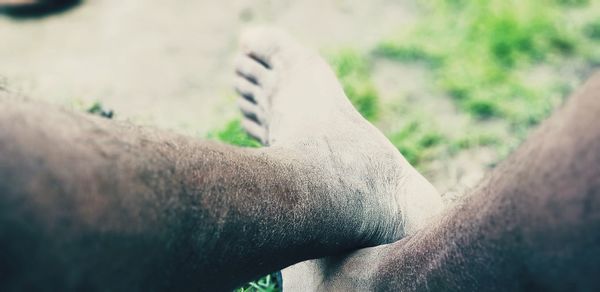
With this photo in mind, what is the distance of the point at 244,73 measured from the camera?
1.91 m

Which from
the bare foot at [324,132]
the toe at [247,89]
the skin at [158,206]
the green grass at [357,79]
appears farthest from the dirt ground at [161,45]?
the skin at [158,206]

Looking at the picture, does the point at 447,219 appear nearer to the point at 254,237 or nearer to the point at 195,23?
the point at 254,237

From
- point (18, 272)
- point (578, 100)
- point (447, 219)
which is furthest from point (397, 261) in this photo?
point (18, 272)

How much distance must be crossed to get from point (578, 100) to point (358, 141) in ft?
2.60

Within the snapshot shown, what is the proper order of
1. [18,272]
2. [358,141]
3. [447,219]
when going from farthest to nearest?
[358,141] < [447,219] < [18,272]

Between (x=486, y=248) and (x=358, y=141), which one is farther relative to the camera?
(x=358, y=141)

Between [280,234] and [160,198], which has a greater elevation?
[160,198]

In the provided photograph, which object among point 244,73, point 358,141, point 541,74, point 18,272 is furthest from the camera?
point 541,74

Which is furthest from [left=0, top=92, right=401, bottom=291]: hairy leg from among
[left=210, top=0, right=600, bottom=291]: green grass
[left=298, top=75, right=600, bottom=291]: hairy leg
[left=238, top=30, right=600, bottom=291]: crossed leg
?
[left=210, top=0, right=600, bottom=291]: green grass

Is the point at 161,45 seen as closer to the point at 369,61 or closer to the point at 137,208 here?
the point at 369,61

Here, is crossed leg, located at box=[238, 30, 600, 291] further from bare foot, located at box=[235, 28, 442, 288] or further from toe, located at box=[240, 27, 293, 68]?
toe, located at box=[240, 27, 293, 68]

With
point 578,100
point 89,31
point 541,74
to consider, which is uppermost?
point 578,100

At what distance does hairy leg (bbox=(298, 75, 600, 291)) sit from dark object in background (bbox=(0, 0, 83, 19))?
2315 mm

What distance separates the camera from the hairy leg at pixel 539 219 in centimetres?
71
